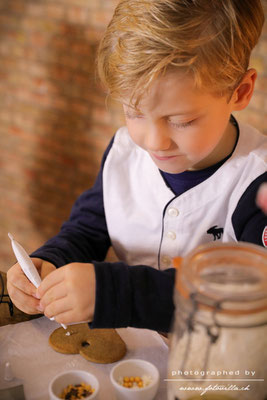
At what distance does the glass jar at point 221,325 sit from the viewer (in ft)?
1.60

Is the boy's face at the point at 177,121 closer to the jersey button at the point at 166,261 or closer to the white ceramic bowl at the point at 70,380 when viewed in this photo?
the jersey button at the point at 166,261

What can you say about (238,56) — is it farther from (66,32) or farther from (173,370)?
(66,32)

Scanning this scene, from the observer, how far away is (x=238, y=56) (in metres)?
0.84

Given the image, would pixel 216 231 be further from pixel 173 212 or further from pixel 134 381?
pixel 134 381

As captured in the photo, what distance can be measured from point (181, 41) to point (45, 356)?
0.57 metres

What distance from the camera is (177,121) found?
0.81 metres

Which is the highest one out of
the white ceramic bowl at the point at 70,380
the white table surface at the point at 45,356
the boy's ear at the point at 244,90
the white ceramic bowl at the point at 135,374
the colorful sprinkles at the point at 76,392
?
the boy's ear at the point at 244,90

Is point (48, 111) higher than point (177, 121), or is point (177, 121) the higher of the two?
point (177, 121)

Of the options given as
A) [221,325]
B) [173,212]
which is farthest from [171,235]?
[221,325]

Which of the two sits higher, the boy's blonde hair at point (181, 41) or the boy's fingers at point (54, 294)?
the boy's blonde hair at point (181, 41)

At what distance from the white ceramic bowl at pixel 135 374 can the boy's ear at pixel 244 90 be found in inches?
20.9

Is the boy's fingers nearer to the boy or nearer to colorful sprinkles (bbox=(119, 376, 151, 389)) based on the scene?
the boy

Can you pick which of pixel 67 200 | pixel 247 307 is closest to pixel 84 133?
pixel 67 200

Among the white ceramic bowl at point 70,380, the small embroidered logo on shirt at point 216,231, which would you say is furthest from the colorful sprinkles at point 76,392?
the small embroidered logo on shirt at point 216,231
